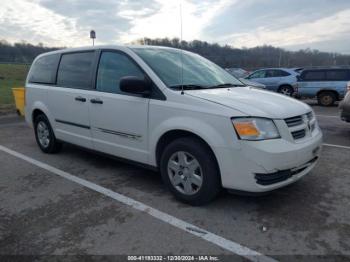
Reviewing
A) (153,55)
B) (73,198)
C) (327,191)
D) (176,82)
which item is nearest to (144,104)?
(176,82)

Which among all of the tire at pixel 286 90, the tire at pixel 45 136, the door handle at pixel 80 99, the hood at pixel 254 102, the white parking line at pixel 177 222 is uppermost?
the hood at pixel 254 102

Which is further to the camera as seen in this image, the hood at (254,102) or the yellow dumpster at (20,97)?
the yellow dumpster at (20,97)

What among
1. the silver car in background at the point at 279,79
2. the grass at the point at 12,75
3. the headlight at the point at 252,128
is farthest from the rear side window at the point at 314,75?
the grass at the point at 12,75

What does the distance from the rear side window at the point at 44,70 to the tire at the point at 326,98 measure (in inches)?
463

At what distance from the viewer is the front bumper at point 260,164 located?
10.4 feet

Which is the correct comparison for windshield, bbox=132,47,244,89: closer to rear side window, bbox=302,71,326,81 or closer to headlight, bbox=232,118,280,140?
headlight, bbox=232,118,280,140

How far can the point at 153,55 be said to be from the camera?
14.2ft

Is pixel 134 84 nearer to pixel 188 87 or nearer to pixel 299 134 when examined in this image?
pixel 188 87

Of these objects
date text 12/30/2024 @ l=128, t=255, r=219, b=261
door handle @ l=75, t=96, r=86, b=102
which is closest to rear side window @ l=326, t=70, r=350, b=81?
door handle @ l=75, t=96, r=86, b=102

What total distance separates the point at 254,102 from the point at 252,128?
0.44 metres

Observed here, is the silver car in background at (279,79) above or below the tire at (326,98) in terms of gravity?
above

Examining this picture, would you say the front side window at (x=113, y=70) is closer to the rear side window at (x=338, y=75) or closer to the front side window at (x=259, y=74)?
the rear side window at (x=338, y=75)

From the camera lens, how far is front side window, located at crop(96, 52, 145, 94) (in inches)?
166

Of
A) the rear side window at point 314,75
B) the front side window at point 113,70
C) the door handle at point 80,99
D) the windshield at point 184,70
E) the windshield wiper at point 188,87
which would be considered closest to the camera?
the windshield wiper at point 188,87
